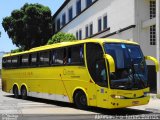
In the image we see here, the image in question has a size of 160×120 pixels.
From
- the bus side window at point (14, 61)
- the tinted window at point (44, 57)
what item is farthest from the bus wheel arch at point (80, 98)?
the bus side window at point (14, 61)

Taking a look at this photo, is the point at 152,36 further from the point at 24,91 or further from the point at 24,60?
the point at 24,91

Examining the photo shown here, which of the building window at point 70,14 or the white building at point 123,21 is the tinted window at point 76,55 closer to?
the white building at point 123,21

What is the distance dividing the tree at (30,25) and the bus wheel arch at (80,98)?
1814 inches

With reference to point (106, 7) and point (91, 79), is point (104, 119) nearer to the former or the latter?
point (91, 79)

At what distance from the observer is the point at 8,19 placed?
6700cm

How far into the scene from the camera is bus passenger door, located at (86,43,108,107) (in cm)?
1703

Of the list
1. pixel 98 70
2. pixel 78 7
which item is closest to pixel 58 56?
pixel 98 70

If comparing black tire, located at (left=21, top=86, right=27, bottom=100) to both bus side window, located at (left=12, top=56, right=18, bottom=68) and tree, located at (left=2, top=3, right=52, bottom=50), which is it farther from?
tree, located at (left=2, top=3, right=52, bottom=50)

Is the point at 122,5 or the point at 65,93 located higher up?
the point at 122,5

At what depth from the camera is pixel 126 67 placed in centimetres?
1712

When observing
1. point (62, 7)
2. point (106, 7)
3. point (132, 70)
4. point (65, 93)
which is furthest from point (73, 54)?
point (62, 7)

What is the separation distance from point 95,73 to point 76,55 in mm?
1845

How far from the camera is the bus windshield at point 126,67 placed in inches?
662

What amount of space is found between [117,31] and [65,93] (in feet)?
46.1
